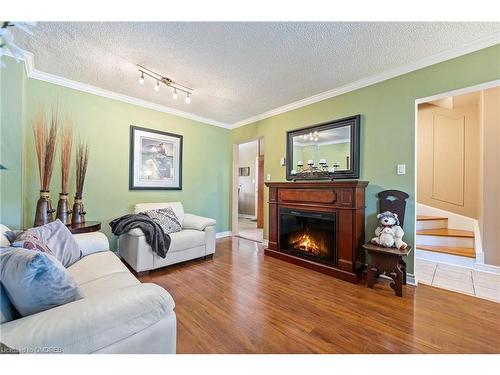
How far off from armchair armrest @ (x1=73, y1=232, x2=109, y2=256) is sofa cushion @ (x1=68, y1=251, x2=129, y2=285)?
3.8 inches

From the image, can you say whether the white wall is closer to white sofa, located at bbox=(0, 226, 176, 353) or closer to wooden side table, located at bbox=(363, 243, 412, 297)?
wooden side table, located at bbox=(363, 243, 412, 297)

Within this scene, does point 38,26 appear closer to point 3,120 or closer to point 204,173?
point 3,120

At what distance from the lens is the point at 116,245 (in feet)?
9.77

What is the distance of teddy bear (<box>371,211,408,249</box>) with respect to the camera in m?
2.12

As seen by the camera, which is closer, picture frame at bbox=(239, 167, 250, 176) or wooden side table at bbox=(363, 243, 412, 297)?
wooden side table at bbox=(363, 243, 412, 297)

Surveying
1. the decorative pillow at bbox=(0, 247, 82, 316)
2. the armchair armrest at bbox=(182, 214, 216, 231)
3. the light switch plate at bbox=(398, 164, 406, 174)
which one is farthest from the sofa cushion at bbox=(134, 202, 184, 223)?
the light switch plate at bbox=(398, 164, 406, 174)

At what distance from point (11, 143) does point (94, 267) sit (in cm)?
159

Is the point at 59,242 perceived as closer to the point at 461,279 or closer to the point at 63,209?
the point at 63,209

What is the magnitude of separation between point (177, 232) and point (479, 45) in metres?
3.78

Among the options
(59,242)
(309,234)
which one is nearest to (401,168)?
(309,234)

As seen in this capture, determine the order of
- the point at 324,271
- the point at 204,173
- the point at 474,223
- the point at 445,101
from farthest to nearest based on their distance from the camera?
the point at 204,173, the point at 445,101, the point at 474,223, the point at 324,271

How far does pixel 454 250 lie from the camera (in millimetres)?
2797

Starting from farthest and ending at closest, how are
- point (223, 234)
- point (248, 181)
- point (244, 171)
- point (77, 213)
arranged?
point (244, 171) < point (248, 181) < point (223, 234) < point (77, 213)

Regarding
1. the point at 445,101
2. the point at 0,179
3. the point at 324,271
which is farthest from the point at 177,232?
the point at 445,101
